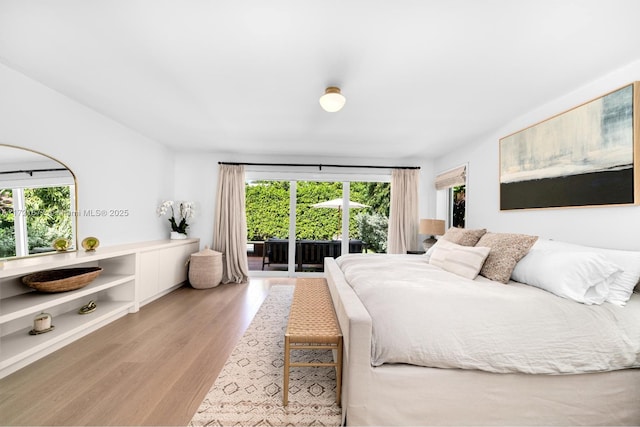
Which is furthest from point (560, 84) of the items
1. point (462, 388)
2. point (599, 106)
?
point (462, 388)

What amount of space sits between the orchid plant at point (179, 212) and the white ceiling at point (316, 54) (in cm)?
160

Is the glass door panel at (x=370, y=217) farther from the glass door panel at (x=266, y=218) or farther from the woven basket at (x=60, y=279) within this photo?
the woven basket at (x=60, y=279)

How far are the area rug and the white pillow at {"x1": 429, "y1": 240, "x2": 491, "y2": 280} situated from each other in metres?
1.34

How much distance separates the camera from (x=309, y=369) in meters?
2.04

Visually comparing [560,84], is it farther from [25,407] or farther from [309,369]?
[25,407]

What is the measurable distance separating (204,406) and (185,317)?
1.63m

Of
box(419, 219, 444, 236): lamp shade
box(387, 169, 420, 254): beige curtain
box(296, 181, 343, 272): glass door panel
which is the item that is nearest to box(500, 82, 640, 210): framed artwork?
box(419, 219, 444, 236): lamp shade

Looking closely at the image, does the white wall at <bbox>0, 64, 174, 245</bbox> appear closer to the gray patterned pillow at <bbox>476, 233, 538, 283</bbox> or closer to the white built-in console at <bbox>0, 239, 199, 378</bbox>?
the white built-in console at <bbox>0, 239, 199, 378</bbox>

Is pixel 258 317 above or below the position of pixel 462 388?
below

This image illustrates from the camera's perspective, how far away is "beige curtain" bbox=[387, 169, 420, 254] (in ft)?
16.1

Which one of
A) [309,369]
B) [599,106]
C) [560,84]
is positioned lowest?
[309,369]

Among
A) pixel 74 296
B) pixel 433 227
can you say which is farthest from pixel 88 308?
pixel 433 227

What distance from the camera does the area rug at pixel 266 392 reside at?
153 cm

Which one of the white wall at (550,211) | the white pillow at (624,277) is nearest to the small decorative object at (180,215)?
the white wall at (550,211)
